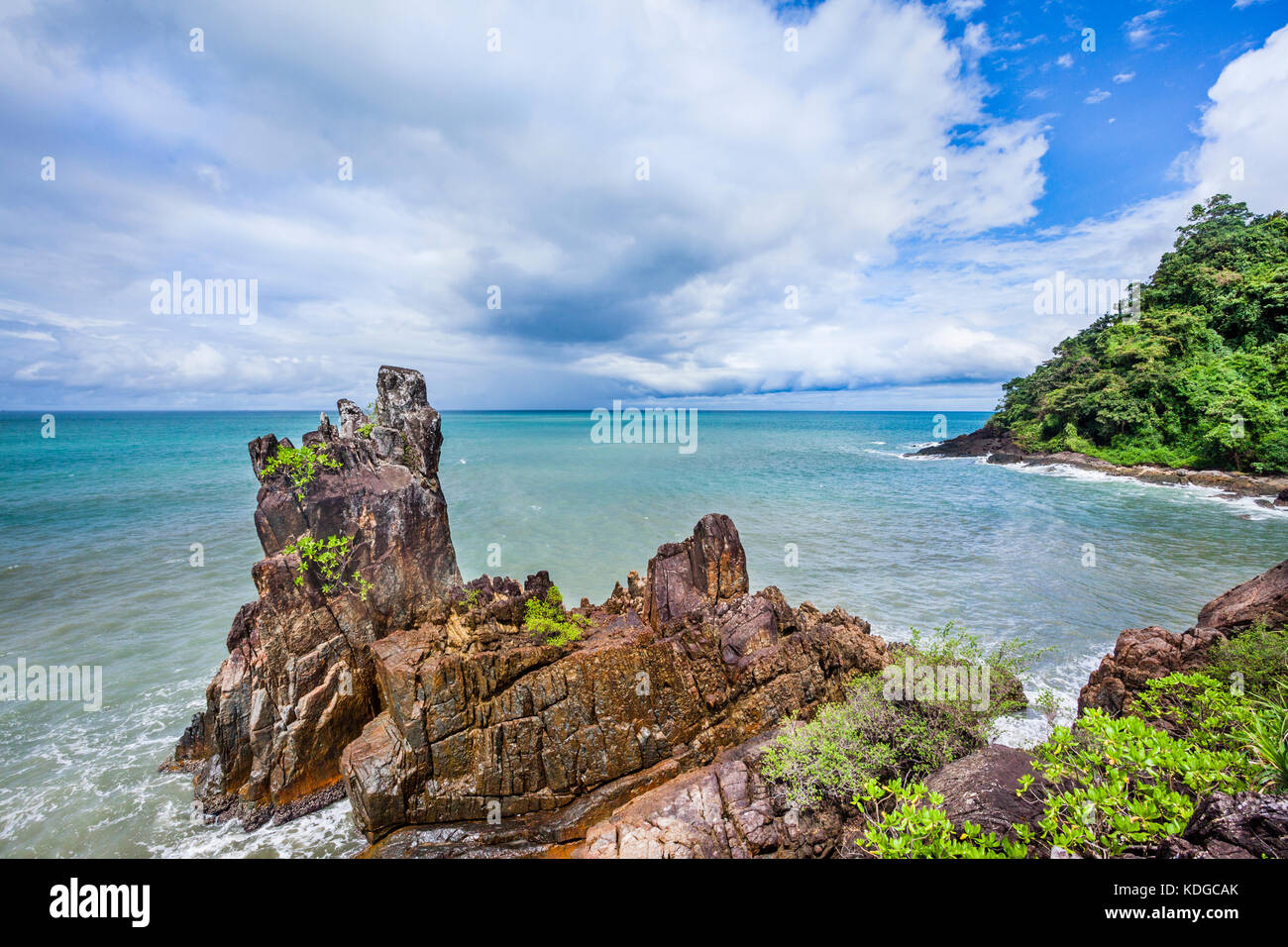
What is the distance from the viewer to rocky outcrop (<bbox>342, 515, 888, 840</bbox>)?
962 centimetres

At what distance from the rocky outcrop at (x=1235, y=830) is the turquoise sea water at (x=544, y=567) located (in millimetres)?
9403

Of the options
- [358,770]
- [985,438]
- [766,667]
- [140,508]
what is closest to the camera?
[358,770]

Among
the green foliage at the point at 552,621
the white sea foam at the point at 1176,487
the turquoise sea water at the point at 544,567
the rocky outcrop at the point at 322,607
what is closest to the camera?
the rocky outcrop at the point at 322,607

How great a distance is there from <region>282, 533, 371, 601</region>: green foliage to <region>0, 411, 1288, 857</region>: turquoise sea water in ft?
15.7

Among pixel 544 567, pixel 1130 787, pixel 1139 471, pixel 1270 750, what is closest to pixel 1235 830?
pixel 1130 787

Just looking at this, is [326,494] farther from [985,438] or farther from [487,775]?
[985,438]

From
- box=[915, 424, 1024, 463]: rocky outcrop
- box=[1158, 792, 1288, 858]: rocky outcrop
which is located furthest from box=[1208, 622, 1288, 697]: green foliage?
box=[915, 424, 1024, 463]: rocky outcrop

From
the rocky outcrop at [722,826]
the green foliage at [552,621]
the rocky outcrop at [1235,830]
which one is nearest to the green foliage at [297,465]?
the green foliage at [552,621]

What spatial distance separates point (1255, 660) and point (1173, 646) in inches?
90.0

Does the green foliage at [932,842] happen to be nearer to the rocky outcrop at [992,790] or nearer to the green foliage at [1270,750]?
the rocky outcrop at [992,790]

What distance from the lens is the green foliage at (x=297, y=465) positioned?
11977 millimetres
